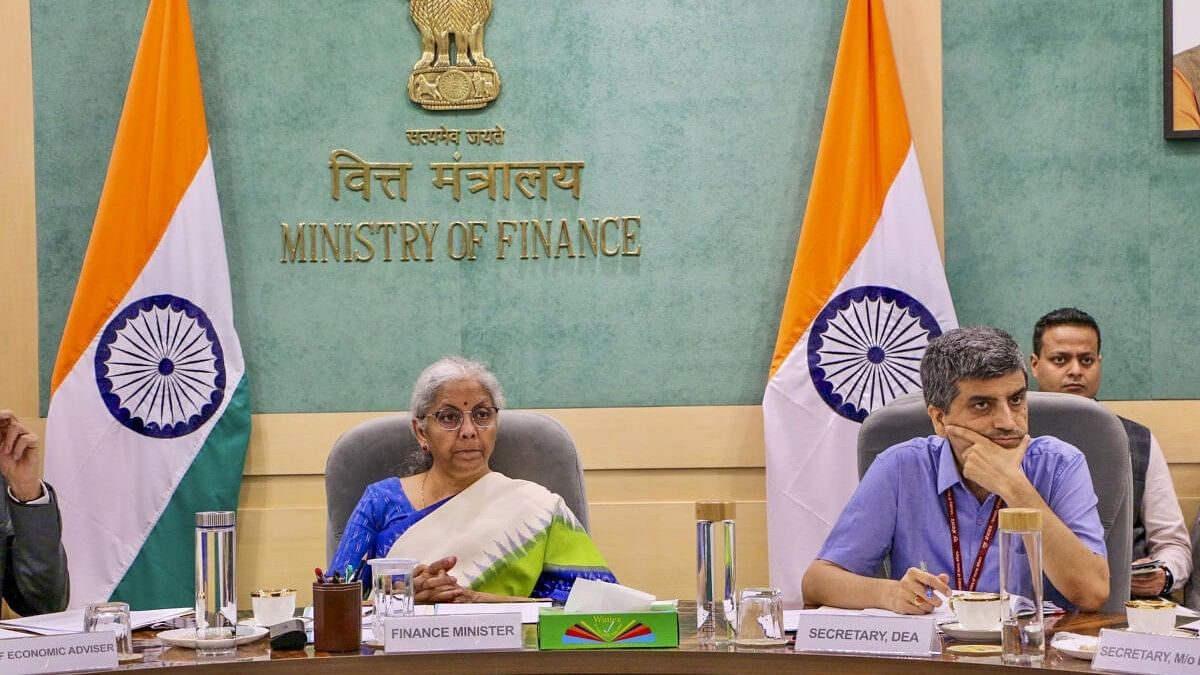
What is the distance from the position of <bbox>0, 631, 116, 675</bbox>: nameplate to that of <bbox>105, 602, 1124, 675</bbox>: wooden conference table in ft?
0.13

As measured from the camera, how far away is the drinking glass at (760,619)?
6.46ft

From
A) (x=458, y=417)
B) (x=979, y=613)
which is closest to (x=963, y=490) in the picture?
(x=979, y=613)

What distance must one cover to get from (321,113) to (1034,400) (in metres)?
2.40

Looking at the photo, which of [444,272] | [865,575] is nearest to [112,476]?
[444,272]

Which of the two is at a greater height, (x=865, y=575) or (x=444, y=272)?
(x=444, y=272)

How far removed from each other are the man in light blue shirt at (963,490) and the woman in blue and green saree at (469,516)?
0.61m

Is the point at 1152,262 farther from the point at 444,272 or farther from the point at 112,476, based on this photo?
the point at 112,476

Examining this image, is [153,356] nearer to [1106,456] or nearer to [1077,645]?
[1106,456]

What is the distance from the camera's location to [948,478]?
8.40 ft

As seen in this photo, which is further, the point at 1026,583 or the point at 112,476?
the point at 112,476

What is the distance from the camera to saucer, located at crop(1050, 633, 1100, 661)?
1.83m

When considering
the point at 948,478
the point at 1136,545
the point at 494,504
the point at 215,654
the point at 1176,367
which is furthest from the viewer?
the point at 1176,367

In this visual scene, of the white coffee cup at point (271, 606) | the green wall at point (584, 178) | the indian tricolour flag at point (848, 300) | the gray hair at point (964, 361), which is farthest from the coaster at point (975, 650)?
the green wall at point (584, 178)

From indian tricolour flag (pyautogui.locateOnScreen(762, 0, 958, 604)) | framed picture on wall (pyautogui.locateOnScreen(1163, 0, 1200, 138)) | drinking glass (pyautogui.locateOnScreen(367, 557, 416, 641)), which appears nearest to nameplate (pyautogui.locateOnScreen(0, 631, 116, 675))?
drinking glass (pyautogui.locateOnScreen(367, 557, 416, 641))
